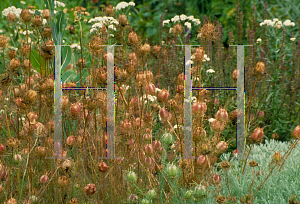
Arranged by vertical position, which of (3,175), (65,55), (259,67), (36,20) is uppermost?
(36,20)

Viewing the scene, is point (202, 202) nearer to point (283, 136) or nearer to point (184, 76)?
point (184, 76)

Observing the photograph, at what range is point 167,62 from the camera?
321cm

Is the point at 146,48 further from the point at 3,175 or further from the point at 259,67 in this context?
the point at 3,175

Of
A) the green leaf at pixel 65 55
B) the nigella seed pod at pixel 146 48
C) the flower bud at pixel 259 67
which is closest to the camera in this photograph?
the flower bud at pixel 259 67

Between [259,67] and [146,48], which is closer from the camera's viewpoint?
[259,67]

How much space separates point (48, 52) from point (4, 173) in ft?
1.96

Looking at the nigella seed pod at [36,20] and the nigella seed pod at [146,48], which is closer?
the nigella seed pod at [146,48]

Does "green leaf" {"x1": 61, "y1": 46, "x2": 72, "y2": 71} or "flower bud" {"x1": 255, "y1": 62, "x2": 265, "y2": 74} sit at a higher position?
"green leaf" {"x1": 61, "y1": 46, "x2": 72, "y2": 71}

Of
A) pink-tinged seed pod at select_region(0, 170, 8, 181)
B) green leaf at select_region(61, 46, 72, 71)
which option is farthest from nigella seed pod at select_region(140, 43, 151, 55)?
green leaf at select_region(61, 46, 72, 71)

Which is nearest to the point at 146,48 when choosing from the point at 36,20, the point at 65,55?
the point at 36,20

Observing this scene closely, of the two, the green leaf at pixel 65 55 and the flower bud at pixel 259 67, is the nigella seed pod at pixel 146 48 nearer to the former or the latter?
the flower bud at pixel 259 67

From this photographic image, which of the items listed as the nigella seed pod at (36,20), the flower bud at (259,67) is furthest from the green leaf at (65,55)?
the flower bud at (259,67)

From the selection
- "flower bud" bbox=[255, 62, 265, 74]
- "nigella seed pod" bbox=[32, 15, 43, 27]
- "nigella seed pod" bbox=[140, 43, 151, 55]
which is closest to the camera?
"flower bud" bbox=[255, 62, 265, 74]

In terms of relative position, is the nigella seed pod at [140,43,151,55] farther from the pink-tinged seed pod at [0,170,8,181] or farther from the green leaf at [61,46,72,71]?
the green leaf at [61,46,72,71]
